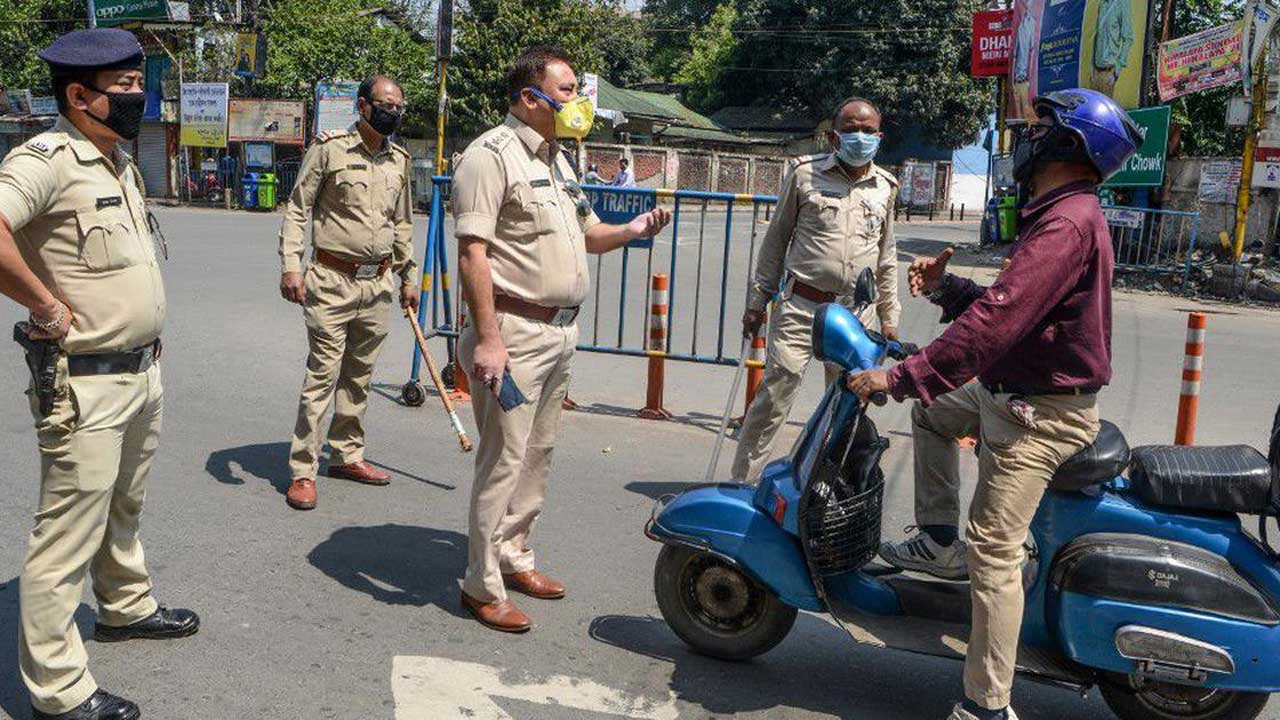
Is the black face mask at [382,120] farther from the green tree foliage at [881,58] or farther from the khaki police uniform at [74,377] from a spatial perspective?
the green tree foliage at [881,58]

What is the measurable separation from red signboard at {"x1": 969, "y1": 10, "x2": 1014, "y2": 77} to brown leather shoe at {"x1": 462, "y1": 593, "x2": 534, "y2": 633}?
26920 millimetres

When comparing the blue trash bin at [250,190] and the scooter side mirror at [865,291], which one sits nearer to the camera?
the scooter side mirror at [865,291]

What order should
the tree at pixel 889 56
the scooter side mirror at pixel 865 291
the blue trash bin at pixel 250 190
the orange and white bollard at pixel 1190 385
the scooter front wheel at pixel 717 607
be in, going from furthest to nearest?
the tree at pixel 889 56 → the blue trash bin at pixel 250 190 → the orange and white bollard at pixel 1190 385 → the scooter front wheel at pixel 717 607 → the scooter side mirror at pixel 865 291

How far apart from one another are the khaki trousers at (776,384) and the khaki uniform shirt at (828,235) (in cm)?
19

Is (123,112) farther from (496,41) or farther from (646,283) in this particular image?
(496,41)

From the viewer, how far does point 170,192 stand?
38.1 m

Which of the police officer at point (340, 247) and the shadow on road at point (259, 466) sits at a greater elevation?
the police officer at point (340, 247)

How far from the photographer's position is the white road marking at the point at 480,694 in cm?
369

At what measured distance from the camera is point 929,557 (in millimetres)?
4090

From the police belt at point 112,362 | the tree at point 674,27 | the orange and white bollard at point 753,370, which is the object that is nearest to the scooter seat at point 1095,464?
the police belt at point 112,362

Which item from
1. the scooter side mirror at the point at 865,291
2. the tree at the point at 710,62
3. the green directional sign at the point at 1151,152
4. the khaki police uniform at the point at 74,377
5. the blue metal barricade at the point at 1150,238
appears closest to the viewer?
the khaki police uniform at the point at 74,377

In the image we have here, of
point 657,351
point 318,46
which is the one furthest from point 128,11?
point 657,351

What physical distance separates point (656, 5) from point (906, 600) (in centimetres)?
7154

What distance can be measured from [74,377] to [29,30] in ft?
149
